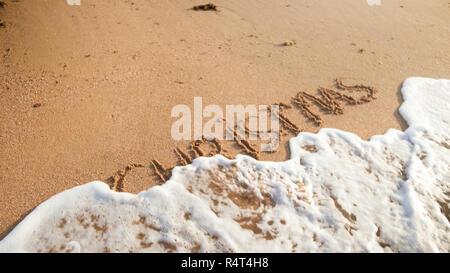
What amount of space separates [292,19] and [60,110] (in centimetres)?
325

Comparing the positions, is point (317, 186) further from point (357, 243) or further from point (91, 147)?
point (91, 147)

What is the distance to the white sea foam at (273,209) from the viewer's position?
6.25ft

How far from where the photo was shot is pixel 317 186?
88.5 inches

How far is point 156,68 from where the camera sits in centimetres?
311

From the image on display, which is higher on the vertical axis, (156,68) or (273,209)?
(156,68)

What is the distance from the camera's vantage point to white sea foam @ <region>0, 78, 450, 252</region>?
190 centimetres

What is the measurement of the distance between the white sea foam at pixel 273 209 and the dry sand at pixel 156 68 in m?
0.17

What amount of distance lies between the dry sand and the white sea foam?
0.55 ft

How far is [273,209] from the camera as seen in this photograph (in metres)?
2.09

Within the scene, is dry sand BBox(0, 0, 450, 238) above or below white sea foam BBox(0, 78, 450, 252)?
above

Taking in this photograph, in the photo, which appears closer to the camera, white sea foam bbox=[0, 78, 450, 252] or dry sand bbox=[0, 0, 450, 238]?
white sea foam bbox=[0, 78, 450, 252]

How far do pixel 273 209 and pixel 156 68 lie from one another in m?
2.01

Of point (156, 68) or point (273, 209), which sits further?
point (156, 68)
